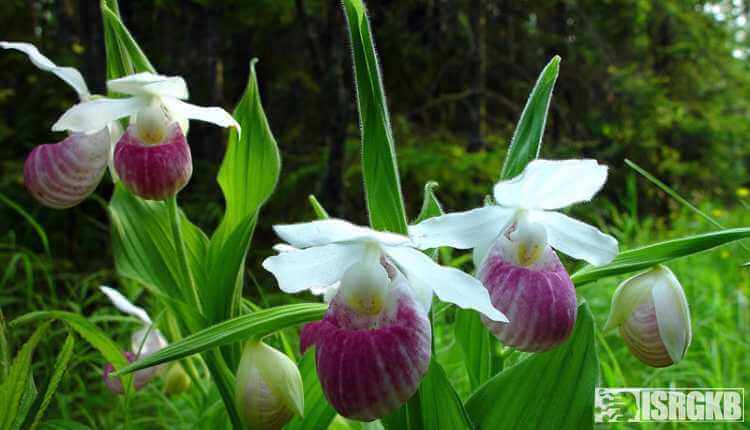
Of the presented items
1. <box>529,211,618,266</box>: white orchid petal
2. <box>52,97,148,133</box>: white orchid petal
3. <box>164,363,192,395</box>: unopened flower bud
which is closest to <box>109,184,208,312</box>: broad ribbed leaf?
<box>52,97,148,133</box>: white orchid petal

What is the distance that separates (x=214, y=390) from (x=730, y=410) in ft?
3.73

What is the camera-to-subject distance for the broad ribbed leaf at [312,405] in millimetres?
989

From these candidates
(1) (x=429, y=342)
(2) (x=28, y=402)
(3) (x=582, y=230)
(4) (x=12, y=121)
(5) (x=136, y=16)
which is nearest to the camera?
(1) (x=429, y=342)

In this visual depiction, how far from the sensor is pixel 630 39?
5.05 metres

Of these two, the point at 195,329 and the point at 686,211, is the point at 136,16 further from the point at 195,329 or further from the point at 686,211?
the point at 686,211

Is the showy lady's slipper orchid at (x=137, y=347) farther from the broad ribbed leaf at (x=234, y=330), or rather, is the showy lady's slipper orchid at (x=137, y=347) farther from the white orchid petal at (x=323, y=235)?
the white orchid petal at (x=323, y=235)

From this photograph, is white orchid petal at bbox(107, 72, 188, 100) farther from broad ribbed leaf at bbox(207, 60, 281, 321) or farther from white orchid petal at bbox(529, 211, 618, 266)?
white orchid petal at bbox(529, 211, 618, 266)

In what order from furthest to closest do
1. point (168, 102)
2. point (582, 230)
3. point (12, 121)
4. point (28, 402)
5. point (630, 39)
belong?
1. point (630, 39)
2. point (12, 121)
3. point (168, 102)
4. point (28, 402)
5. point (582, 230)

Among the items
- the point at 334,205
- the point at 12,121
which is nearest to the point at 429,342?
the point at 334,205

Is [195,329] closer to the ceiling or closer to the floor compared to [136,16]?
closer to the floor

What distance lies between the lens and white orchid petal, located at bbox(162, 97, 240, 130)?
1018 millimetres

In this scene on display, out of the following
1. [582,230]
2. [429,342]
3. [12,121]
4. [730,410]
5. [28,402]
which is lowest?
[730,410]

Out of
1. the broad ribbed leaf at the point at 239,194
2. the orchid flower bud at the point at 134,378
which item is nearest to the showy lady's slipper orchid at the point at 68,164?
the broad ribbed leaf at the point at 239,194

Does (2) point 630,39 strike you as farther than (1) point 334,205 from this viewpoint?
Yes
